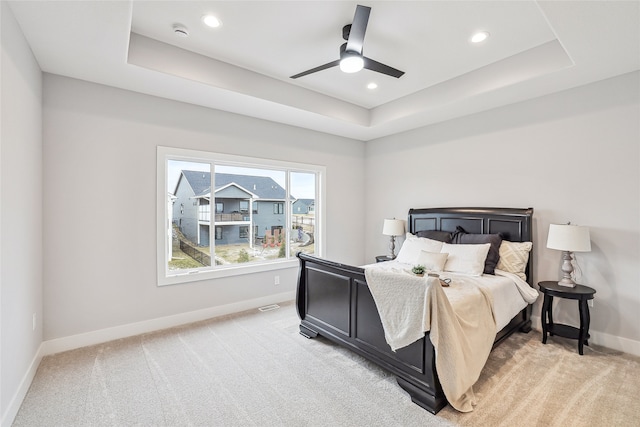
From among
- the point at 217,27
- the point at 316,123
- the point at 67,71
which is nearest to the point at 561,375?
the point at 316,123

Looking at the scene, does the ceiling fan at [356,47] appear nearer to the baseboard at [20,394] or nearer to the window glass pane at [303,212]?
the window glass pane at [303,212]

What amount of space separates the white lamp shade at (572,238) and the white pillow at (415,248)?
1192 mm

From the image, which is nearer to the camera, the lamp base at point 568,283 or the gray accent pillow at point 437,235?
the lamp base at point 568,283

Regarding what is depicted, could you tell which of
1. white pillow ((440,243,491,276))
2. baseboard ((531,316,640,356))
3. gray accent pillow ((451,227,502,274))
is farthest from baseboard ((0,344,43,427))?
baseboard ((531,316,640,356))

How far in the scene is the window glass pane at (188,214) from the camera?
3.66 metres

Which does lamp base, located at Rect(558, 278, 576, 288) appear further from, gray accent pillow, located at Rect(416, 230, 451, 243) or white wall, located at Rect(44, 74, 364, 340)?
white wall, located at Rect(44, 74, 364, 340)

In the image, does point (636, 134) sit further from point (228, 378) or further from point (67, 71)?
point (67, 71)

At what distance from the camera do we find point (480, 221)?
3.84 m

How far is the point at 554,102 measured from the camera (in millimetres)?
3326

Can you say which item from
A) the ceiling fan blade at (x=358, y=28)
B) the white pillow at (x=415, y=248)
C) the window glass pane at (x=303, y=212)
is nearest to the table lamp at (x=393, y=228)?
the white pillow at (x=415, y=248)

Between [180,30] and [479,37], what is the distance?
2.70 metres

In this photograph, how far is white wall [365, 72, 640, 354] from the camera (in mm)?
2898

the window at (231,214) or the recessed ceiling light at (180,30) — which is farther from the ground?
the recessed ceiling light at (180,30)

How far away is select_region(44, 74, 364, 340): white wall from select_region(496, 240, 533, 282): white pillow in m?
3.33
